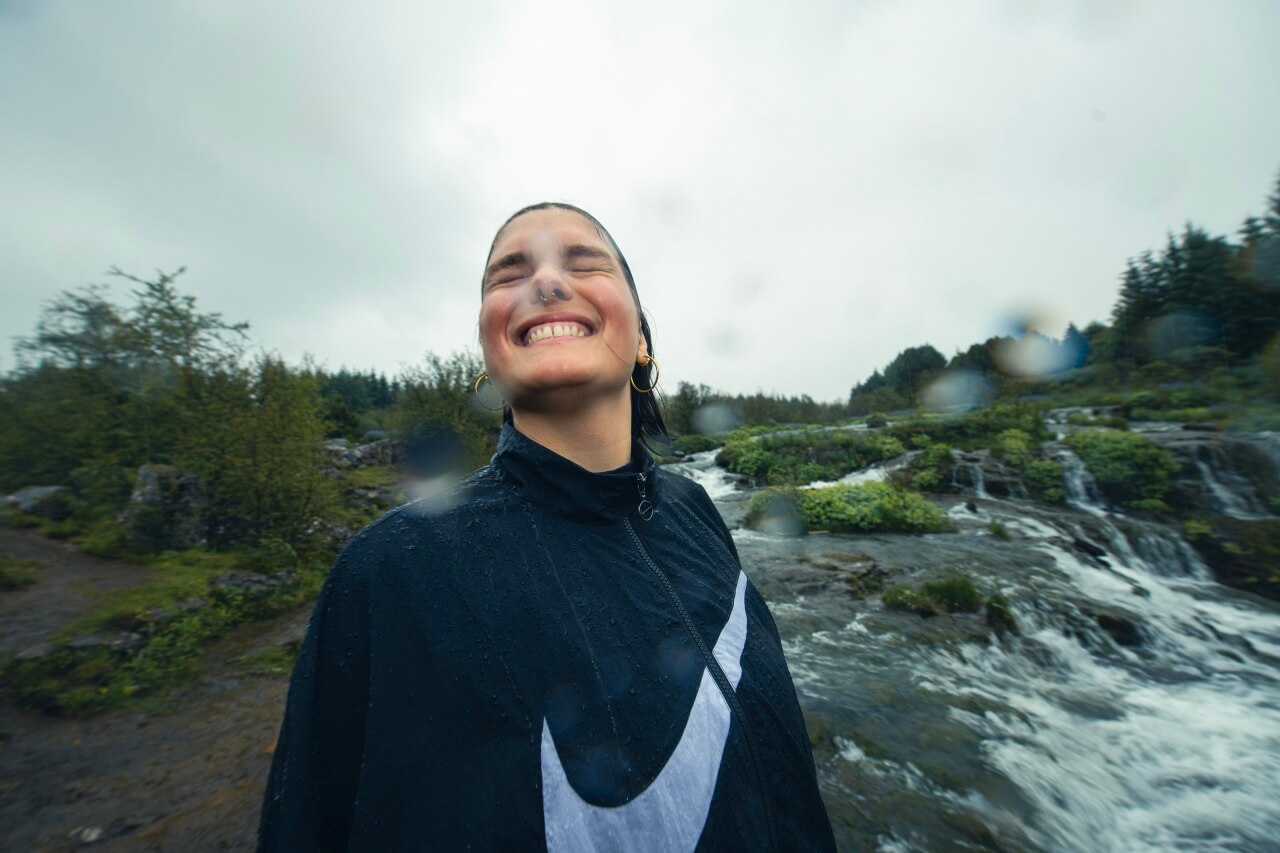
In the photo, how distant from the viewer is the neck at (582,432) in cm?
153

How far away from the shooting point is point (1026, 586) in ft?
27.8

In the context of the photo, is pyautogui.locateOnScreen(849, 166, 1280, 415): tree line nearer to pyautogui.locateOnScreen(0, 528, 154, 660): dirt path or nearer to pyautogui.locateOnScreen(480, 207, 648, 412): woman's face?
pyautogui.locateOnScreen(480, 207, 648, 412): woman's face

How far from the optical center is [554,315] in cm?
152

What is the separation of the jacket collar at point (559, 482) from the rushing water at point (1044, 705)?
4186 millimetres

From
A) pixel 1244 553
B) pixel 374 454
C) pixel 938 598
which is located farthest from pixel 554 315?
pixel 374 454

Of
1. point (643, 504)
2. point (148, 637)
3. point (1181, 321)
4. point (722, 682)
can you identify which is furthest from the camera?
point (1181, 321)

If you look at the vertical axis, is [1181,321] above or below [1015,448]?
above

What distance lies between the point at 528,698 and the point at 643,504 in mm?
689

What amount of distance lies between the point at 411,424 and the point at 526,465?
22581mm

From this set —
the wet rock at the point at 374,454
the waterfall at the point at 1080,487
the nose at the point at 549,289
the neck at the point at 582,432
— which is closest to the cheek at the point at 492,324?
the nose at the point at 549,289

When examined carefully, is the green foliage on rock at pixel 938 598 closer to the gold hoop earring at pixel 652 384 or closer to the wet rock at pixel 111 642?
the gold hoop earring at pixel 652 384

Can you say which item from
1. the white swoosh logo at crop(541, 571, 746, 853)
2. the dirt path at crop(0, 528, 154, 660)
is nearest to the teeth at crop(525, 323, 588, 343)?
the white swoosh logo at crop(541, 571, 746, 853)

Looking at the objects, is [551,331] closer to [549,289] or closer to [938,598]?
[549,289]

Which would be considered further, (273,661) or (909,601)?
(909,601)
